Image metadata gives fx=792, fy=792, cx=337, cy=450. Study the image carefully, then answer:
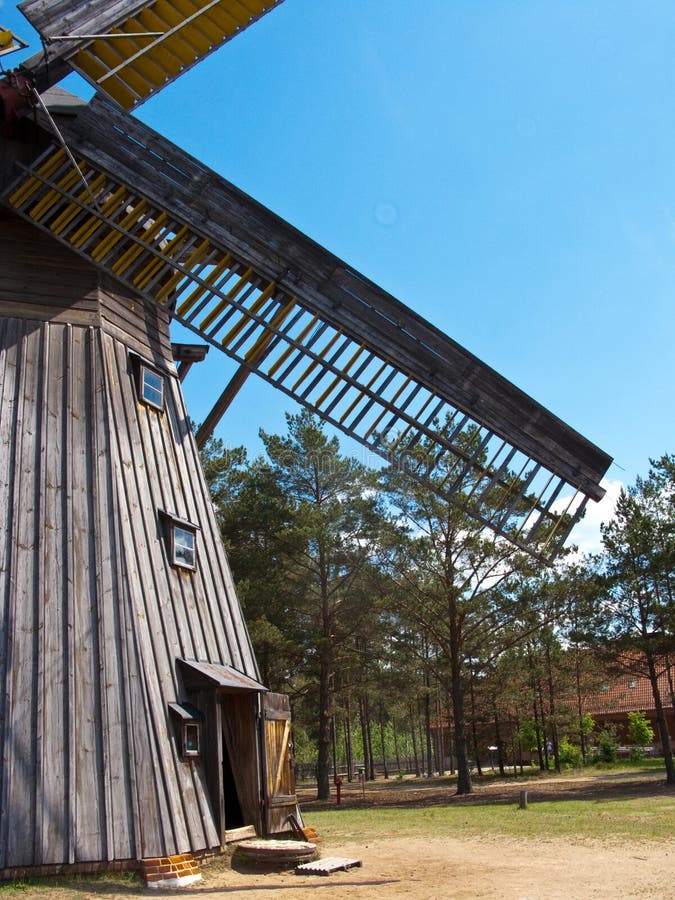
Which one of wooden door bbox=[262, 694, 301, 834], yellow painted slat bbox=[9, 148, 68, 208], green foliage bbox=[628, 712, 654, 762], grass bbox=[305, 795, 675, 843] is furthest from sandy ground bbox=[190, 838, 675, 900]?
green foliage bbox=[628, 712, 654, 762]

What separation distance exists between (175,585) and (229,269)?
3627mm

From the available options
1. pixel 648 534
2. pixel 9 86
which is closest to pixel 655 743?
pixel 648 534

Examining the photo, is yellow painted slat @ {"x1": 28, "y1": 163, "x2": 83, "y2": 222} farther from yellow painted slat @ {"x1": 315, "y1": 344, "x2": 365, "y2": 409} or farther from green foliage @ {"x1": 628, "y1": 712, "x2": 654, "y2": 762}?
green foliage @ {"x1": 628, "y1": 712, "x2": 654, "y2": 762}

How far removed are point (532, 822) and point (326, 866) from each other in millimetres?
6529

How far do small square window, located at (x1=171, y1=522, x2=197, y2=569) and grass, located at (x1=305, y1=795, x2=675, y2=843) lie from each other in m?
4.94

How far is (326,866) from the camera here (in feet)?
25.0

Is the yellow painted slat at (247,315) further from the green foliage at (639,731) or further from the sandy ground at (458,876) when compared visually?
the green foliage at (639,731)

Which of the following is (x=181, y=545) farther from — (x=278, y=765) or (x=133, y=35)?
(x=133, y=35)

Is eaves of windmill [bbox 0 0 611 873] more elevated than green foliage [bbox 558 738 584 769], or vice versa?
eaves of windmill [bbox 0 0 611 873]

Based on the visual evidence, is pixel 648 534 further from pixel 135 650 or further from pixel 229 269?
pixel 135 650

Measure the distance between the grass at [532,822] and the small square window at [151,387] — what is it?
21.3 feet

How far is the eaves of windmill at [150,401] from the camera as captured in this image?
723cm

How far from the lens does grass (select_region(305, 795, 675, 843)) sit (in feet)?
36.4

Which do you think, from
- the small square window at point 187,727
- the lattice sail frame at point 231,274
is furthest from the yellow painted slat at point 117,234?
the small square window at point 187,727
